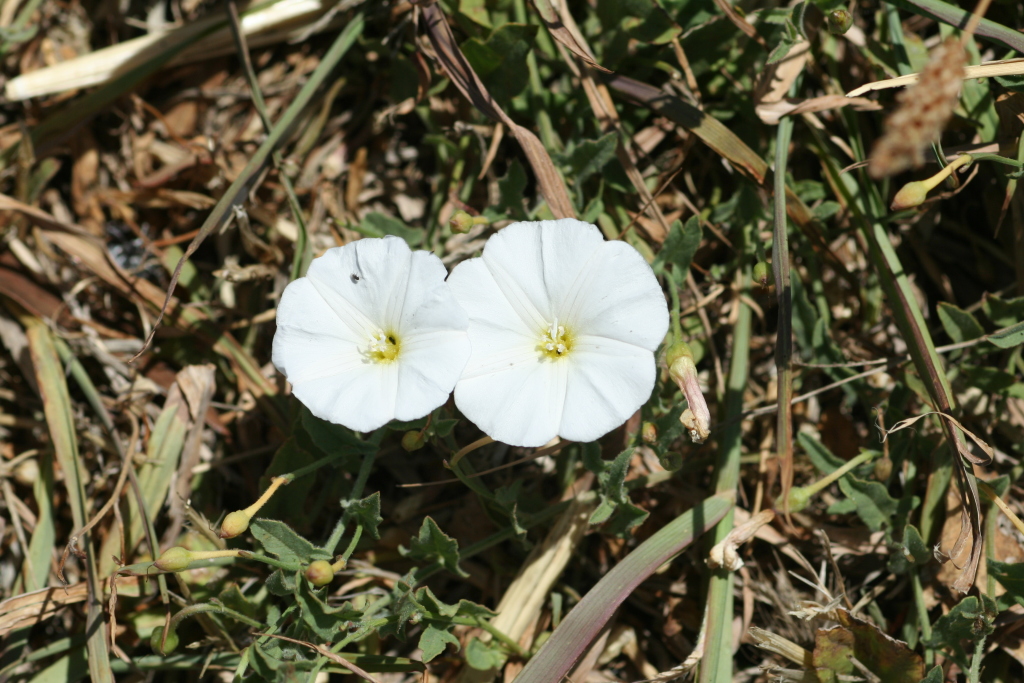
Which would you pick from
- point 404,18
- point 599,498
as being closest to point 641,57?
point 404,18

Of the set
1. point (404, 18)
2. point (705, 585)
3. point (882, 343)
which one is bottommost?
point (705, 585)

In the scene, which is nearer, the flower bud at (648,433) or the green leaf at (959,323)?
the flower bud at (648,433)

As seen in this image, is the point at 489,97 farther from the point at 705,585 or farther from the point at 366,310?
the point at 705,585

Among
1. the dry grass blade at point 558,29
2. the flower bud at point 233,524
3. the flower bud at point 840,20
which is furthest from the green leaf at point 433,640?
the flower bud at point 840,20

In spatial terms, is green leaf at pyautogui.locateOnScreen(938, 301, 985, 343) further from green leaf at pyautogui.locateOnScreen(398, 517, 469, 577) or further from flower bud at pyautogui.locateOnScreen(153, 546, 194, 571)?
flower bud at pyautogui.locateOnScreen(153, 546, 194, 571)

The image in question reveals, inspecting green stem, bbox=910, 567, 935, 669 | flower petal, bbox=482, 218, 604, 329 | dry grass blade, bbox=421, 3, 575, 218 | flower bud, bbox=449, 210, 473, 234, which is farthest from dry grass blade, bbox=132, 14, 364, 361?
green stem, bbox=910, 567, 935, 669

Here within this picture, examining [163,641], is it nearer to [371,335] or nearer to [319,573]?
[319,573]

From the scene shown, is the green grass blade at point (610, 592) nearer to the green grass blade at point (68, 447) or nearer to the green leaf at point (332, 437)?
the green leaf at point (332, 437)

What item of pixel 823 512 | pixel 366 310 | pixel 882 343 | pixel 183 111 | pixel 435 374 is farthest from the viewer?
pixel 183 111
